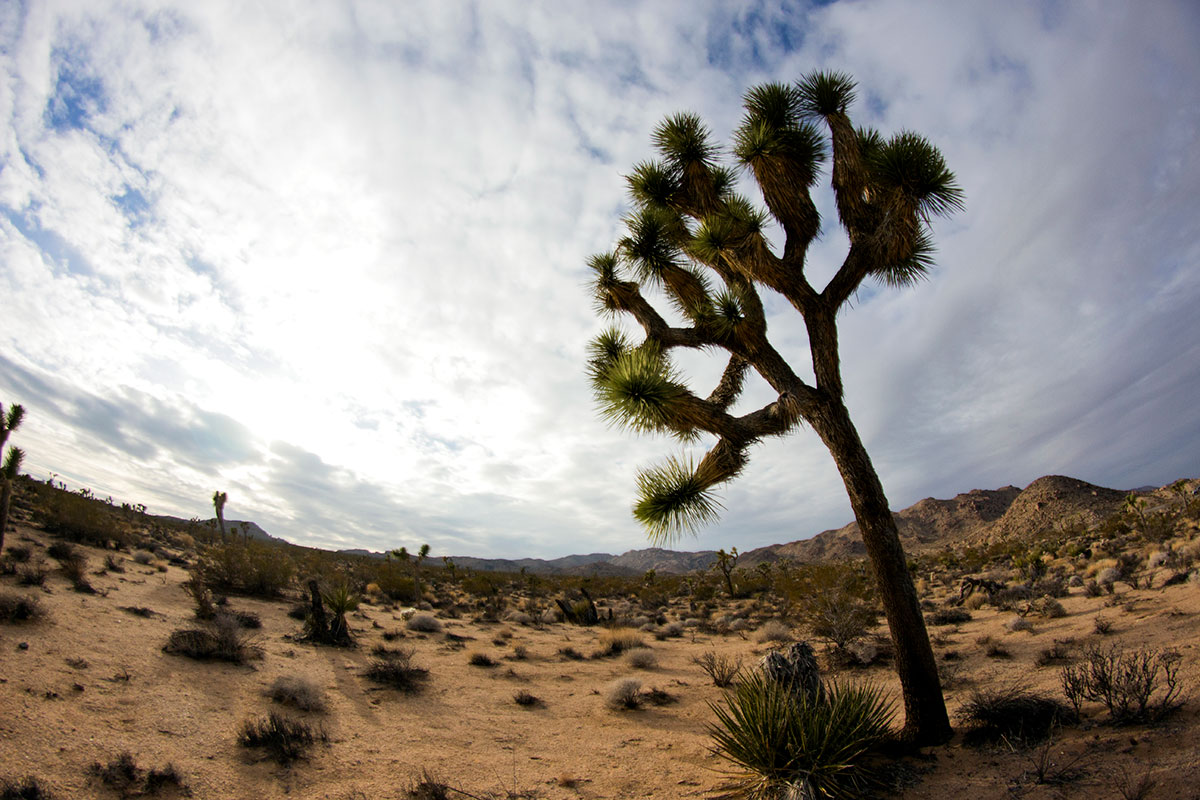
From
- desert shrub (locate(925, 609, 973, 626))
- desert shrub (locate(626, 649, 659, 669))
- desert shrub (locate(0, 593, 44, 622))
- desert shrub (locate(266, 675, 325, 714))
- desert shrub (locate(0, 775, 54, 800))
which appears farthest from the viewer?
desert shrub (locate(925, 609, 973, 626))

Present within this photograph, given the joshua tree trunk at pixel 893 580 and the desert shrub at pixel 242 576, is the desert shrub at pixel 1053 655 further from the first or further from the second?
the desert shrub at pixel 242 576

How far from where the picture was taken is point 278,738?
5375 mm

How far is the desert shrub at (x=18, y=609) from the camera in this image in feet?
22.7

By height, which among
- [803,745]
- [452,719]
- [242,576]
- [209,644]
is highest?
[803,745]

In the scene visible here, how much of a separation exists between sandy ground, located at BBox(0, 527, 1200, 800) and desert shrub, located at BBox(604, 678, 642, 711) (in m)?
0.18

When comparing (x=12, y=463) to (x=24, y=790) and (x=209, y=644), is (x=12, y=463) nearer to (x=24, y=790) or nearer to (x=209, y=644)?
(x=209, y=644)

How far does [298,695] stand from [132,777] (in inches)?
98.6

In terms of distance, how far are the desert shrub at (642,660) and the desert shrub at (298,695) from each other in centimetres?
598

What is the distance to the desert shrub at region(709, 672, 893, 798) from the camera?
155 inches

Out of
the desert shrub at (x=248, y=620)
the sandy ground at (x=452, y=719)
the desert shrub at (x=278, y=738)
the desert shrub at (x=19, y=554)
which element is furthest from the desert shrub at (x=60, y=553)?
the desert shrub at (x=278, y=738)

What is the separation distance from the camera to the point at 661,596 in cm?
2423

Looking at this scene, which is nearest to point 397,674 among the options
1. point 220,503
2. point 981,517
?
point 220,503

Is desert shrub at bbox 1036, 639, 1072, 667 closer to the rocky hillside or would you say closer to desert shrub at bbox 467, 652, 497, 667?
desert shrub at bbox 467, 652, 497, 667

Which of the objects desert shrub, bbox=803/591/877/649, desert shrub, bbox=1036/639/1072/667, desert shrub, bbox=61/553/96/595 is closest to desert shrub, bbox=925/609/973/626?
desert shrub, bbox=803/591/877/649
